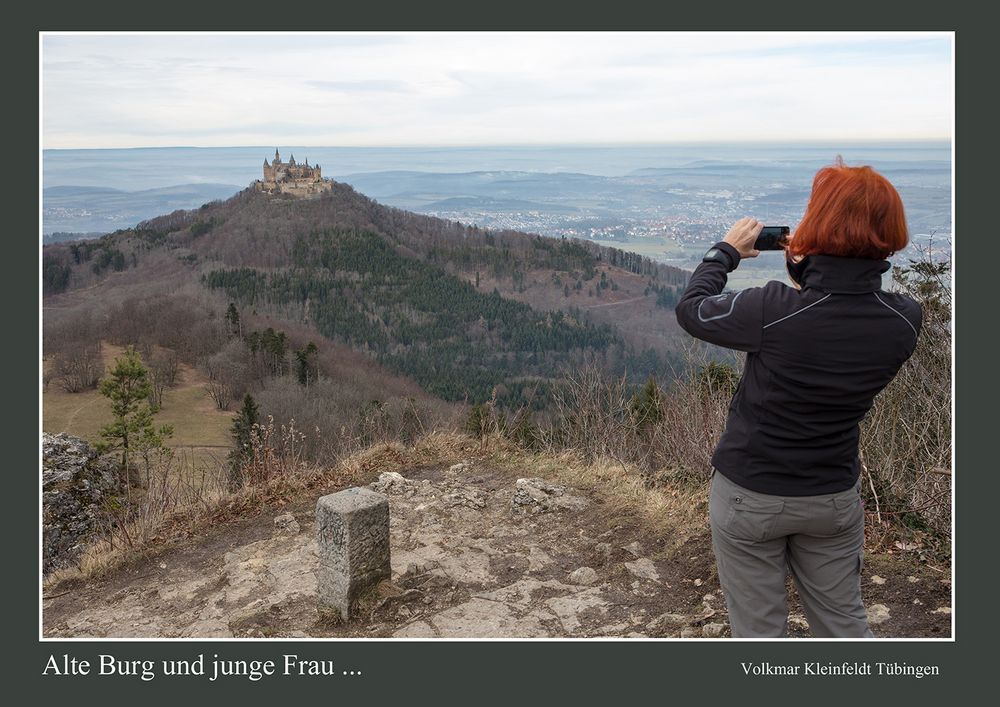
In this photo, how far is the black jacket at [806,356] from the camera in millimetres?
2340

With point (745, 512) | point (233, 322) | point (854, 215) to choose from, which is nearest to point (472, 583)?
point (745, 512)

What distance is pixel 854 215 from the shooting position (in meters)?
2.23

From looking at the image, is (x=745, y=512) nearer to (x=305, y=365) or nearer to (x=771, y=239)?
(x=771, y=239)

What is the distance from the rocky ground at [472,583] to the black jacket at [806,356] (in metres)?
1.64

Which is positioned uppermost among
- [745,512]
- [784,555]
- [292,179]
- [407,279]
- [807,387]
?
[292,179]

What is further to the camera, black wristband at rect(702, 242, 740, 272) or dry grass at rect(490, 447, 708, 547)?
dry grass at rect(490, 447, 708, 547)

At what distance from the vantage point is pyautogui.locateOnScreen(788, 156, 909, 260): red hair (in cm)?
223

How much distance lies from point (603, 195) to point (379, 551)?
29.0 meters

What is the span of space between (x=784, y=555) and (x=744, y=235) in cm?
112

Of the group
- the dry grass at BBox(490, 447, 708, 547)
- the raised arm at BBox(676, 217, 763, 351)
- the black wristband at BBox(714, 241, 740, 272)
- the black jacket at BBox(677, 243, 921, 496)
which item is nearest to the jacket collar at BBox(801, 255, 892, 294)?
the black jacket at BBox(677, 243, 921, 496)

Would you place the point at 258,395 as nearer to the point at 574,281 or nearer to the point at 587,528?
the point at 574,281

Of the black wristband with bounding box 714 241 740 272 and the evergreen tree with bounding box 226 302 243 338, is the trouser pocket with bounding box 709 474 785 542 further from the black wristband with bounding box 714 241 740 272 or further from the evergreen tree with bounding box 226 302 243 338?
the evergreen tree with bounding box 226 302 243 338

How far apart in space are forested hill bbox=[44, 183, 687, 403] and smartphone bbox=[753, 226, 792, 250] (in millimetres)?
46348

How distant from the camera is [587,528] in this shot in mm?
5562
